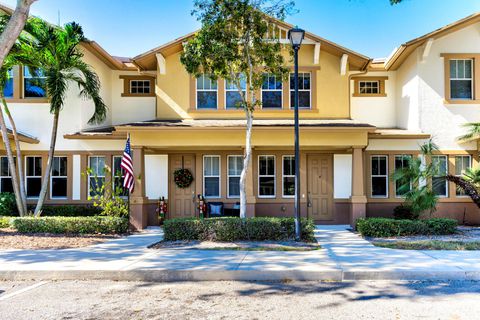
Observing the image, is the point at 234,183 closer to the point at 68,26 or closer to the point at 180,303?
the point at 68,26

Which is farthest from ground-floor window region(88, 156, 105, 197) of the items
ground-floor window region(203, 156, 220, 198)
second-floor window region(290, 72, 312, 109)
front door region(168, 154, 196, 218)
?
second-floor window region(290, 72, 312, 109)

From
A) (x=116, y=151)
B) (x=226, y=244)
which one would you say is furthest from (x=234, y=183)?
(x=226, y=244)

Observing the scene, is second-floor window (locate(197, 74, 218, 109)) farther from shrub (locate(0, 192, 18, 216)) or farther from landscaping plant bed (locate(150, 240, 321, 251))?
shrub (locate(0, 192, 18, 216))

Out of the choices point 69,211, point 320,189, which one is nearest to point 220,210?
point 320,189

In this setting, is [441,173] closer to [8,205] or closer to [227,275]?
[227,275]

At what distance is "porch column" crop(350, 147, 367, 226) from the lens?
1458cm

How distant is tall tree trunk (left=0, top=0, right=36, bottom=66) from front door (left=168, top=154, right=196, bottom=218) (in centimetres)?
806

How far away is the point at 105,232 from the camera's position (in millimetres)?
13500

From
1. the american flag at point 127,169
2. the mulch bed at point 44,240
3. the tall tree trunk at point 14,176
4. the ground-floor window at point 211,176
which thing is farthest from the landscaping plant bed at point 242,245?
the tall tree trunk at point 14,176

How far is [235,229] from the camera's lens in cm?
1185

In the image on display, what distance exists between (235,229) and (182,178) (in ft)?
17.6

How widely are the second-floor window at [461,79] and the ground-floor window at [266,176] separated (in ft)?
23.5

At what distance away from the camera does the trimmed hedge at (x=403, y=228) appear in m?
12.8

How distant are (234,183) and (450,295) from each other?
35.2 ft
